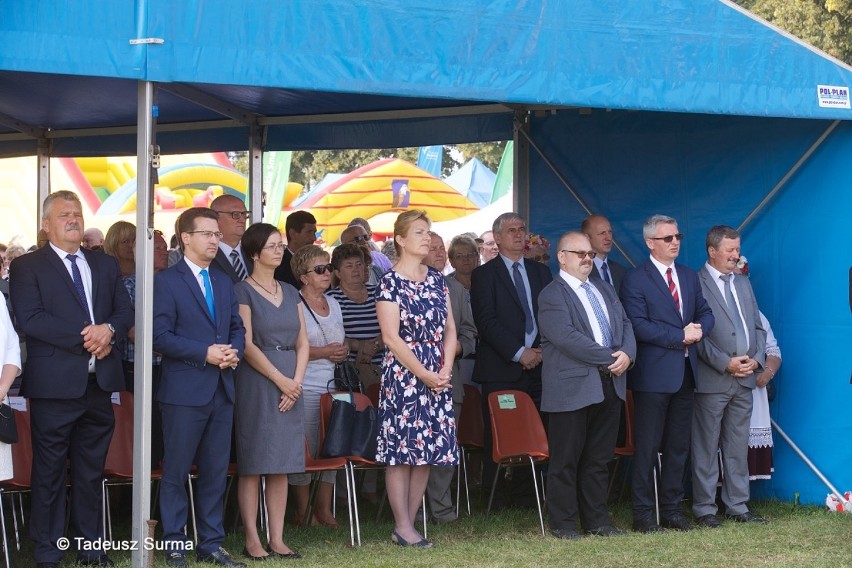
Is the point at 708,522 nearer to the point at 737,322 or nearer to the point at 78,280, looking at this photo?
the point at 737,322

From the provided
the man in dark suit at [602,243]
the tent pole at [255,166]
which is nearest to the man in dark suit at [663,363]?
the man in dark suit at [602,243]

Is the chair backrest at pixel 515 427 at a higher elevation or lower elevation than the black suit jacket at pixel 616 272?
lower

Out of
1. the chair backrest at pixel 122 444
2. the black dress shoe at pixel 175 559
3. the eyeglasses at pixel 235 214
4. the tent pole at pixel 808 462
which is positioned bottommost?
the black dress shoe at pixel 175 559

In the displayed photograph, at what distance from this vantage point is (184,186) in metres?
25.4

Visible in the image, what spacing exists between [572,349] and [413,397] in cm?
95

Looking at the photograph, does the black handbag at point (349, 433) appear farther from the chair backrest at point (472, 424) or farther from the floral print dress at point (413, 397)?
the chair backrest at point (472, 424)

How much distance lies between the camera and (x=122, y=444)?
20.8 feet

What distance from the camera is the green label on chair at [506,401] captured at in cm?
701

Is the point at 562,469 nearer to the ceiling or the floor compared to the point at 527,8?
nearer to the floor

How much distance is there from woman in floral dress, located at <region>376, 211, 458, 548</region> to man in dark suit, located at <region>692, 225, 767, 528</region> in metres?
1.73

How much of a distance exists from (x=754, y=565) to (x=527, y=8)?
10.2ft

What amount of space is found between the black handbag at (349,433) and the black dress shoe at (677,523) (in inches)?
73.6

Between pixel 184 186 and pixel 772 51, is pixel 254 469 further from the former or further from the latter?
pixel 184 186

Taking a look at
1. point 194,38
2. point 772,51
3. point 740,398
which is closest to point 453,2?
point 194,38
